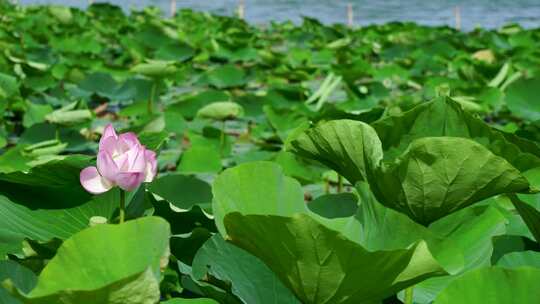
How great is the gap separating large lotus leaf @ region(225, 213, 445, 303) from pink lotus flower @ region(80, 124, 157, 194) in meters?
0.13

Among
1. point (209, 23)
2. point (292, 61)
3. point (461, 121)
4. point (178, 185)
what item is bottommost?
point (209, 23)

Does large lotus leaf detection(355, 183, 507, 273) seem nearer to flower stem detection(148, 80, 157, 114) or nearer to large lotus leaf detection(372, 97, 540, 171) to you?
large lotus leaf detection(372, 97, 540, 171)

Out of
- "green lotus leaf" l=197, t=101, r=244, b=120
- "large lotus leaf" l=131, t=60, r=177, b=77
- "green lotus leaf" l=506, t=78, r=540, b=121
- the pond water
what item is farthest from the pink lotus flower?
the pond water

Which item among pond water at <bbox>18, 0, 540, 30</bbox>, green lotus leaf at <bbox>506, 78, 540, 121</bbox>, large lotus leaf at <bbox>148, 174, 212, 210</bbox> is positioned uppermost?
large lotus leaf at <bbox>148, 174, 212, 210</bbox>

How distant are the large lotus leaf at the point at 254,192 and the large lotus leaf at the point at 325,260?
0.25ft

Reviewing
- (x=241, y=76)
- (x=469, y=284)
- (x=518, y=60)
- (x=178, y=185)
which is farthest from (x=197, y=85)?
(x=469, y=284)

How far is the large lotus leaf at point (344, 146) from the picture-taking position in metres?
0.82

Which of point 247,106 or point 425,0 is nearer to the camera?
point 247,106

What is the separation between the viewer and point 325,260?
2.00 ft

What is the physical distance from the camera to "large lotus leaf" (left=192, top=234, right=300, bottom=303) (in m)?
0.71

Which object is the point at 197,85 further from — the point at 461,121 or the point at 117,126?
the point at 461,121

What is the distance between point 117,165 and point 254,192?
→ 0.40ft

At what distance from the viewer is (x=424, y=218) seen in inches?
32.3

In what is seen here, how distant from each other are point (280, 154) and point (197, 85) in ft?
6.00
